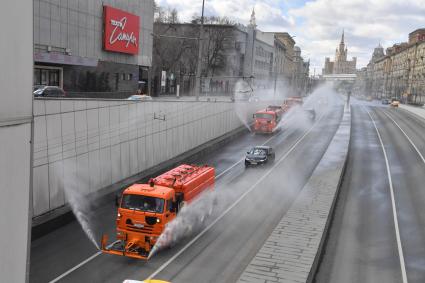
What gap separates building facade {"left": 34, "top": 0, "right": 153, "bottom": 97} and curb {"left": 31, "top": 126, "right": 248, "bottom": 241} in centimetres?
989

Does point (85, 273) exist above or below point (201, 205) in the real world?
below

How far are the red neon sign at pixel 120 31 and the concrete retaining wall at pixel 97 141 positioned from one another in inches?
695

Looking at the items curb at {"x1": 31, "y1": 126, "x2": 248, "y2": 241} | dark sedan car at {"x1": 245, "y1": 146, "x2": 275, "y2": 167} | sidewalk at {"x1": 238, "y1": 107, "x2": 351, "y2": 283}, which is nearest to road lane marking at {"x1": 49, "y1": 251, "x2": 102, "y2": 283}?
curb at {"x1": 31, "y1": 126, "x2": 248, "y2": 241}

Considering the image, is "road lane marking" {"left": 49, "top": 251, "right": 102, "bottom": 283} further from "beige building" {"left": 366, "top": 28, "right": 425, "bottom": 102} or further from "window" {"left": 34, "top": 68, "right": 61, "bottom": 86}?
"beige building" {"left": 366, "top": 28, "right": 425, "bottom": 102}

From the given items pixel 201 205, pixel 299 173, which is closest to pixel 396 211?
pixel 299 173

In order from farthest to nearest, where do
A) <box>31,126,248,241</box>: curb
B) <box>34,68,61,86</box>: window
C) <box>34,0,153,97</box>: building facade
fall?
1. <box>34,68,61,86</box>: window
2. <box>34,0,153,97</box>: building facade
3. <box>31,126,248,241</box>: curb

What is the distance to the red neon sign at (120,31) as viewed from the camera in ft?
151

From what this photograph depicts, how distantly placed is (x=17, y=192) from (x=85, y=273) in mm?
10898

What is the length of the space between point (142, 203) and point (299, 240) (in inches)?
243

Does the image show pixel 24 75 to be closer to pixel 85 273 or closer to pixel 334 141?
pixel 85 273

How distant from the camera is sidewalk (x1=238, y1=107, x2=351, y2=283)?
43.8ft

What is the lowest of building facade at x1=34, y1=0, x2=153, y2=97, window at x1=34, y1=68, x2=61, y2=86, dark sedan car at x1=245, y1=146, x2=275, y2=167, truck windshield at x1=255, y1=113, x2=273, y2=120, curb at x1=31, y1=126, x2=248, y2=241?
curb at x1=31, y1=126, x2=248, y2=241

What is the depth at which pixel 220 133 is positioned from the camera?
4412 cm

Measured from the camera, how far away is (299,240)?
1639 centimetres
